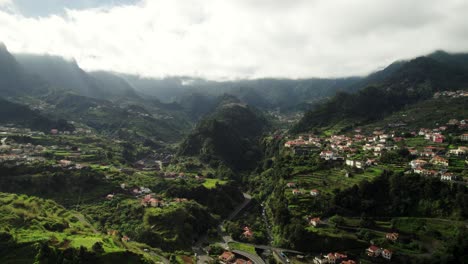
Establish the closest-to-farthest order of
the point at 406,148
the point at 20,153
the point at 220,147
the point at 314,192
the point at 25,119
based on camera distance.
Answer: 1. the point at 314,192
2. the point at 406,148
3. the point at 20,153
4. the point at 220,147
5. the point at 25,119

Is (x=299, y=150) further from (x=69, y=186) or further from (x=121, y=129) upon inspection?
(x=121, y=129)

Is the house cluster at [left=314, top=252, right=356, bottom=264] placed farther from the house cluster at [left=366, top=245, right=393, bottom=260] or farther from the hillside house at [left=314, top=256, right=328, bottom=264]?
the house cluster at [left=366, top=245, right=393, bottom=260]

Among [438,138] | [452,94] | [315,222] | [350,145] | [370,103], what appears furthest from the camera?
[370,103]

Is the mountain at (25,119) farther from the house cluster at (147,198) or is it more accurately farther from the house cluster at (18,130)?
the house cluster at (147,198)

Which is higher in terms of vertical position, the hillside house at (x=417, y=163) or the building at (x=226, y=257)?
the hillside house at (x=417, y=163)

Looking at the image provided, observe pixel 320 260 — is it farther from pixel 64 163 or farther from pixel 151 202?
pixel 64 163

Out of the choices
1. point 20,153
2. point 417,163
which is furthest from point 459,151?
point 20,153

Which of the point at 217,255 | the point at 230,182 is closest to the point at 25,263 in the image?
the point at 217,255

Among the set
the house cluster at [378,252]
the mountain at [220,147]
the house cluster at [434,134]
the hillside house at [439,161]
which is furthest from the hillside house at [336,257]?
the mountain at [220,147]

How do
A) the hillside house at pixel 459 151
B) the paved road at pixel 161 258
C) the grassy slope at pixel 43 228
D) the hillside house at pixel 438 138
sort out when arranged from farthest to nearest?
the hillside house at pixel 438 138 < the hillside house at pixel 459 151 < the paved road at pixel 161 258 < the grassy slope at pixel 43 228
